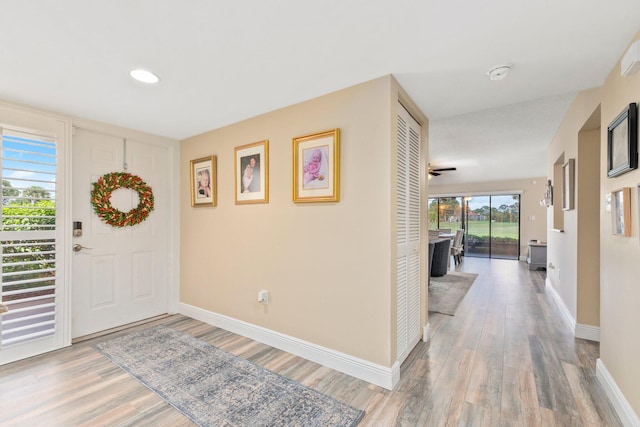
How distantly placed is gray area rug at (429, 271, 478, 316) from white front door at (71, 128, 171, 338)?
3550 millimetres

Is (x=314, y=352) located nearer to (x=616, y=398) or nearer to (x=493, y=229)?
(x=616, y=398)

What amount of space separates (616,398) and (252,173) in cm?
315

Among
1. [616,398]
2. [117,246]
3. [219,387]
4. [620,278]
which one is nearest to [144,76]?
[117,246]

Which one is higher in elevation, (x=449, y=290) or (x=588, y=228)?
(x=588, y=228)

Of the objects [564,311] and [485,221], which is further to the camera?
[485,221]

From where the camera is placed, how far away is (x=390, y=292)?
211 cm

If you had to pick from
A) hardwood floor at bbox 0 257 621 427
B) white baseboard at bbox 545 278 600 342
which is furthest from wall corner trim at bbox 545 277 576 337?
hardwood floor at bbox 0 257 621 427

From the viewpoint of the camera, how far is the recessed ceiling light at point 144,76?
2.02 meters

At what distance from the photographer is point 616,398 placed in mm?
A: 1835

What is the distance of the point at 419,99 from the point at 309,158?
3.43 feet

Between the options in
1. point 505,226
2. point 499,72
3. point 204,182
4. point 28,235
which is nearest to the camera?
point 499,72

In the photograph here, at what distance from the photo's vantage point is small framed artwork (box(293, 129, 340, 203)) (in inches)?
91.5

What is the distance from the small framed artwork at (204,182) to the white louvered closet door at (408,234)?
2064 millimetres

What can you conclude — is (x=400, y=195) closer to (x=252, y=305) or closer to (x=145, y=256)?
(x=252, y=305)
